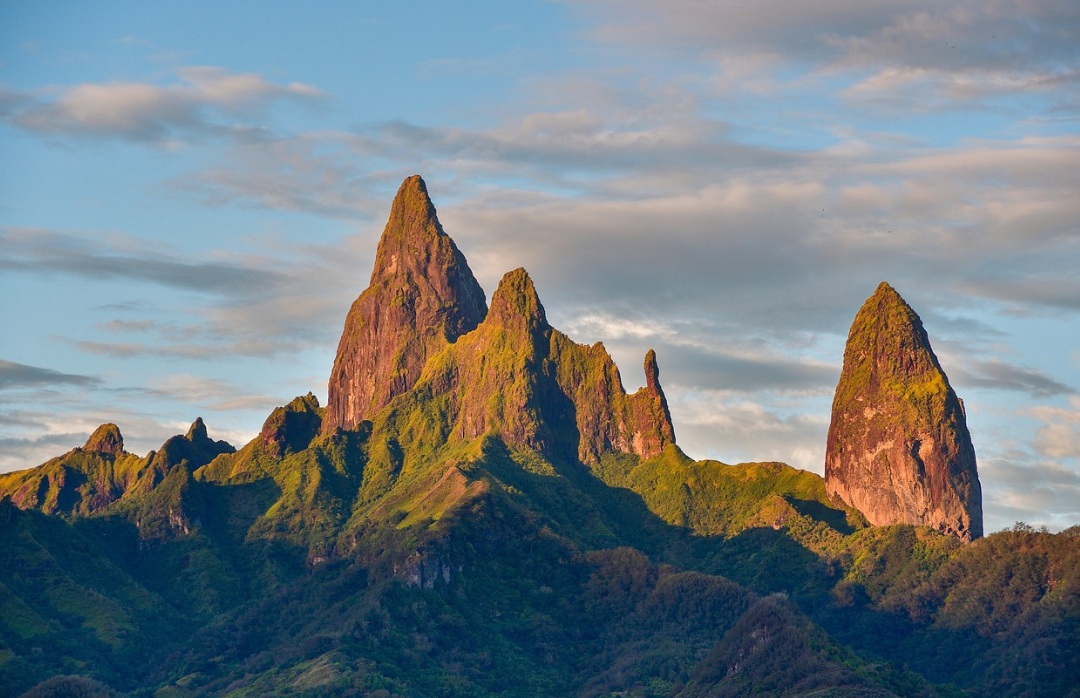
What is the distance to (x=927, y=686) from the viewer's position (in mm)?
196000

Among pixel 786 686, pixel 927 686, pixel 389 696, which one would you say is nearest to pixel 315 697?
pixel 389 696

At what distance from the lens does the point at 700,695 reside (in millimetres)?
196875

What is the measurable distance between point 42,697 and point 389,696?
117 feet

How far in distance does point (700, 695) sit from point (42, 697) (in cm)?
6737

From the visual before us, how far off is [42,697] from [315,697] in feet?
91.7

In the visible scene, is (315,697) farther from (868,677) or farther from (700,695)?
(868,677)

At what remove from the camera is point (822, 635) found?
200 meters

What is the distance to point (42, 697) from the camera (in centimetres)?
19875

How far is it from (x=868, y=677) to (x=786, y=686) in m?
7.99

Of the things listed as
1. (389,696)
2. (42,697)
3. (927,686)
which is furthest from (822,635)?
(42,697)

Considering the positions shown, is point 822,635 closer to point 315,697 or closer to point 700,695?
Answer: point 700,695

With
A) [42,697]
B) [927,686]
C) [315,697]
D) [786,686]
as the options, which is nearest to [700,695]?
[786,686]

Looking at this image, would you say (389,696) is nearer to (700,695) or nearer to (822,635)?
(700,695)

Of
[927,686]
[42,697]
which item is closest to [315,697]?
[42,697]
